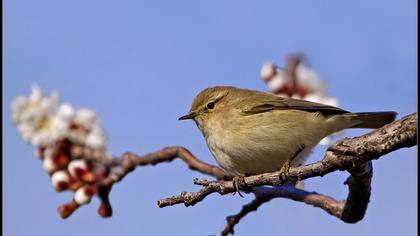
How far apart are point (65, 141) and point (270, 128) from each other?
1591 millimetres

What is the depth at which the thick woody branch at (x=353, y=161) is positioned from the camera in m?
2.60

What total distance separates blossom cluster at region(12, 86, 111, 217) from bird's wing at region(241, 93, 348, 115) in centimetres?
147

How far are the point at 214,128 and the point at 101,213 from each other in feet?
4.66

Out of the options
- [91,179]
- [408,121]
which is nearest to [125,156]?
[91,179]

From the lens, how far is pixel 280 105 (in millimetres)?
5098

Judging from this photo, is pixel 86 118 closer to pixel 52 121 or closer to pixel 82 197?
pixel 52 121

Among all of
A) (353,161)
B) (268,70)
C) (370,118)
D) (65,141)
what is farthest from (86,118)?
(370,118)

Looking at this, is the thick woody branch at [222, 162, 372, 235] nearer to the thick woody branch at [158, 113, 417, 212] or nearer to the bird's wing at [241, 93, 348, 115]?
the thick woody branch at [158, 113, 417, 212]

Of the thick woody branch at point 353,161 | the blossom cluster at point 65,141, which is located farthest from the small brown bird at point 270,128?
the thick woody branch at point 353,161

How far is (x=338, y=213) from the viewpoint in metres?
3.79

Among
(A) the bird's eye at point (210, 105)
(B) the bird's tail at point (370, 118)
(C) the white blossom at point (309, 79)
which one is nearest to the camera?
(C) the white blossom at point (309, 79)

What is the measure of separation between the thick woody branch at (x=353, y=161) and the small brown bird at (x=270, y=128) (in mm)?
1270

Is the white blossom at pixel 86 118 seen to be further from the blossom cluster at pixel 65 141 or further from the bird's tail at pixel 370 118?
the bird's tail at pixel 370 118

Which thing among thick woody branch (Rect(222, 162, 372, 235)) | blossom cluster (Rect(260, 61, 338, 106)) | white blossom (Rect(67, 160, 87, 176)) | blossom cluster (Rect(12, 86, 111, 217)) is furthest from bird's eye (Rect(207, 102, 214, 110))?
white blossom (Rect(67, 160, 87, 176))
